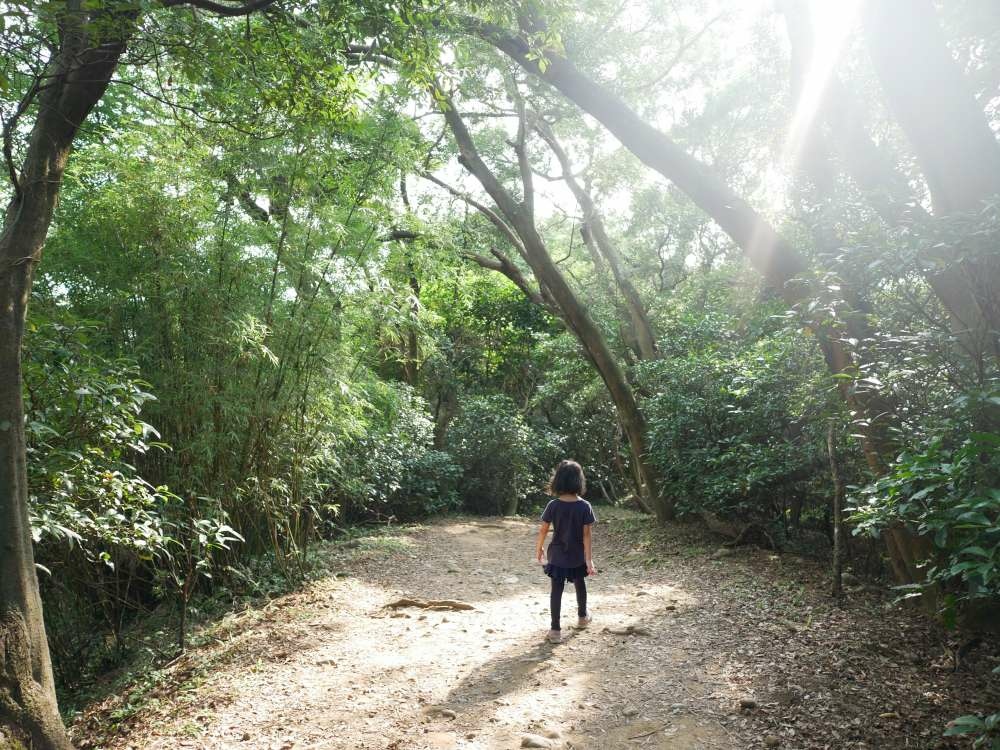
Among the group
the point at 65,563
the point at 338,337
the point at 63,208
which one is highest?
the point at 63,208

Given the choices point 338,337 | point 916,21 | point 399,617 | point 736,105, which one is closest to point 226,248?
point 338,337

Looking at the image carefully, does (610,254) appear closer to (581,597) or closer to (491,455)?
(491,455)

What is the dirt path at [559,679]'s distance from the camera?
3113 millimetres

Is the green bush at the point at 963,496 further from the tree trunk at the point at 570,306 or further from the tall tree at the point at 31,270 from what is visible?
the tree trunk at the point at 570,306

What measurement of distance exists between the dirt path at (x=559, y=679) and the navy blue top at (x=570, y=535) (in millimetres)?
526

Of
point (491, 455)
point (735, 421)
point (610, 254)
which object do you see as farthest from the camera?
point (491, 455)

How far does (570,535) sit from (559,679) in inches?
38.3

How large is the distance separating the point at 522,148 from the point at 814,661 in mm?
8181

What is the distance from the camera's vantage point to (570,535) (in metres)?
4.46

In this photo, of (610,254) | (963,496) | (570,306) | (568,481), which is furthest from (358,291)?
(610,254)

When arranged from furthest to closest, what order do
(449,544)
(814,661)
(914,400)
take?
1. (449,544)
2. (814,661)
3. (914,400)

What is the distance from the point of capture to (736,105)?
10.3 meters

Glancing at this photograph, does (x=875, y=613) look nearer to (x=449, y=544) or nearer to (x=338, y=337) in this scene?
(x=338, y=337)

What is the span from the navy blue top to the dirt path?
0.53m
